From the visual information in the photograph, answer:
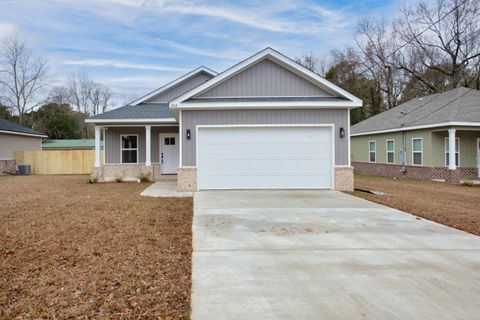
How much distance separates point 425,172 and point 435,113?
311 cm

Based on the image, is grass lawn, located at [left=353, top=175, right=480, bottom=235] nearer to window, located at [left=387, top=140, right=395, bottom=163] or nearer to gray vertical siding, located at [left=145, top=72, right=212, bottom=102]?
window, located at [left=387, top=140, right=395, bottom=163]

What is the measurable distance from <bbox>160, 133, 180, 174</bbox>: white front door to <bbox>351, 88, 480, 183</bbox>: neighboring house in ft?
40.5

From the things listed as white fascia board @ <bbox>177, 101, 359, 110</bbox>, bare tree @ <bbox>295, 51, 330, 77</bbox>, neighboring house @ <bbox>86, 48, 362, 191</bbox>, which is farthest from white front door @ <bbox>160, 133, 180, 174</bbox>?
bare tree @ <bbox>295, 51, 330, 77</bbox>

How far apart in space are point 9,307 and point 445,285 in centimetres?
455

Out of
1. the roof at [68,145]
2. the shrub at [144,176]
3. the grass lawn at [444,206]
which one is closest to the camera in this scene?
the grass lawn at [444,206]

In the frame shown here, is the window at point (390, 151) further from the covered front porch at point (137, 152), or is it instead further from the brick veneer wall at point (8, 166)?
the brick veneer wall at point (8, 166)

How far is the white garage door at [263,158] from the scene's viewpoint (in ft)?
41.1

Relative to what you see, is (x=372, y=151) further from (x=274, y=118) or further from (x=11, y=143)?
(x=11, y=143)

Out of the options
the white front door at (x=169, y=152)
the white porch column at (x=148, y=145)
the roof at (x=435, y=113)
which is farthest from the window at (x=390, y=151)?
the white porch column at (x=148, y=145)

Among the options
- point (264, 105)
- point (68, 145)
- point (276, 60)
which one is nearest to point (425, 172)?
point (276, 60)

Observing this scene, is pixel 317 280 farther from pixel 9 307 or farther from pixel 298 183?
pixel 298 183

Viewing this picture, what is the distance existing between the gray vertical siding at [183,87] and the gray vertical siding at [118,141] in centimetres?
216

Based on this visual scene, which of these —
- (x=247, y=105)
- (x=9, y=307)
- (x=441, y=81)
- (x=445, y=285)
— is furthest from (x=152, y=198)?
(x=441, y=81)

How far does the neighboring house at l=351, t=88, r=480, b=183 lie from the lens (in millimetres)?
17156
